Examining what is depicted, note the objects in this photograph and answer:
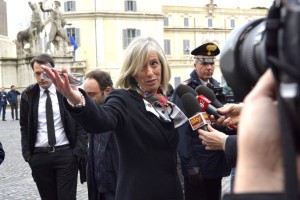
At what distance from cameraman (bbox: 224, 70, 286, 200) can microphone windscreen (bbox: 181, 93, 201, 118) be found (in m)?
1.74

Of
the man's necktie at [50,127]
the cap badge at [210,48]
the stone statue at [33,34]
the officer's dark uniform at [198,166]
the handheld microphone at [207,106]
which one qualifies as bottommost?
the officer's dark uniform at [198,166]

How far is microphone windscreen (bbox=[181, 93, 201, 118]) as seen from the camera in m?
2.83

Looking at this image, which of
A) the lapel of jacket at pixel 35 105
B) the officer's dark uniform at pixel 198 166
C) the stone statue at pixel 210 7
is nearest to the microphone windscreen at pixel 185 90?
the officer's dark uniform at pixel 198 166

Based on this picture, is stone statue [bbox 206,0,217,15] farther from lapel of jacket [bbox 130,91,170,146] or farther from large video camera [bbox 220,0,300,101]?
large video camera [bbox 220,0,300,101]

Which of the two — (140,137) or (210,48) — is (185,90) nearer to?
(140,137)

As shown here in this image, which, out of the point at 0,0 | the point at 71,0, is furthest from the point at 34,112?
the point at 71,0

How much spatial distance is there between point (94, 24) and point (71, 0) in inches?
146

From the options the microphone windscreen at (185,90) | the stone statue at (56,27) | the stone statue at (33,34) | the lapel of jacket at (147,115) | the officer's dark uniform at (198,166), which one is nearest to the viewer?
the lapel of jacket at (147,115)

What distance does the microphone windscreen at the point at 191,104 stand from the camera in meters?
2.83

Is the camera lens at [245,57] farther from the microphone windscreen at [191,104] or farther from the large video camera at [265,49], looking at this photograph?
the microphone windscreen at [191,104]

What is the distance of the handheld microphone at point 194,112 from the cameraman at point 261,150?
1609 millimetres

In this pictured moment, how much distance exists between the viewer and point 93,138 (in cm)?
411

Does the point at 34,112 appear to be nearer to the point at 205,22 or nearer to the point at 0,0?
the point at 0,0

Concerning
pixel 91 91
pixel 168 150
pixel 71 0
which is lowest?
pixel 168 150
